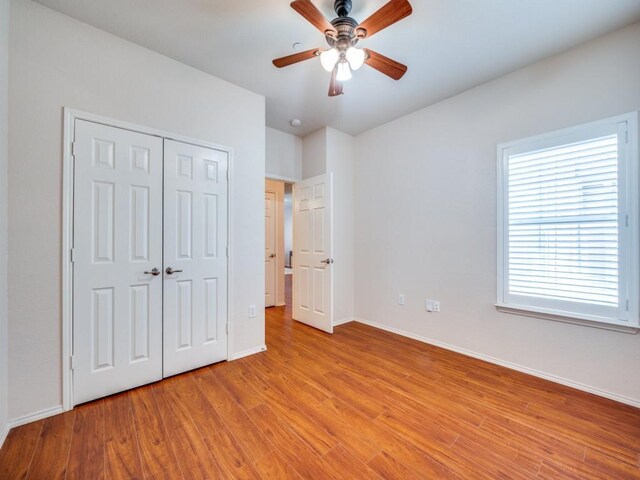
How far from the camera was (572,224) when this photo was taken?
2.24 m

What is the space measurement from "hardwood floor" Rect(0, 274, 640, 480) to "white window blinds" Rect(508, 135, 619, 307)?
0.84 m

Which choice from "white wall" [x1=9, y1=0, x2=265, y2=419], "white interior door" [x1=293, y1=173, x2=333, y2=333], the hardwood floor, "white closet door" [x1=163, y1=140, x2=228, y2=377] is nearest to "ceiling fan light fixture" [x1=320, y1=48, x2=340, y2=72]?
"white closet door" [x1=163, y1=140, x2=228, y2=377]

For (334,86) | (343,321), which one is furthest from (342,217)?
(334,86)

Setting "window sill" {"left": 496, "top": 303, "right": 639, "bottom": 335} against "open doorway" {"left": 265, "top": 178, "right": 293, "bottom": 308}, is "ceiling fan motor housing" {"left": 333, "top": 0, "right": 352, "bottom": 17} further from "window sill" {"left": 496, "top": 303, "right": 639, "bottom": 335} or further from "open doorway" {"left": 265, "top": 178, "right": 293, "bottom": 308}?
"open doorway" {"left": 265, "top": 178, "right": 293, "bottom": 308}

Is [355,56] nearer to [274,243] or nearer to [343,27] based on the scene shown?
[343,27]

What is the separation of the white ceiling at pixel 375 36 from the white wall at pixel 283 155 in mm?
1011

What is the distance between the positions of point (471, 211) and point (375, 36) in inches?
74.3

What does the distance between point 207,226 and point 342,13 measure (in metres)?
1.98

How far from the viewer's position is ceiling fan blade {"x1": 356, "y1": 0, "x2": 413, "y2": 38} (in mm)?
1470

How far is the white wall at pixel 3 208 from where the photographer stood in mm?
1650

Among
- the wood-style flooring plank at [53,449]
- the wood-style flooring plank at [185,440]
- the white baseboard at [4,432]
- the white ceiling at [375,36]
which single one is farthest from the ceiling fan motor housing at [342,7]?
the white baseboard at [4,432]

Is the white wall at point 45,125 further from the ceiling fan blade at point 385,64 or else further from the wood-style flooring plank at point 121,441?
the ceiling fan blade at point 385,64

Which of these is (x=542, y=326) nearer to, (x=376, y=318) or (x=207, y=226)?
(x=376, y=318)

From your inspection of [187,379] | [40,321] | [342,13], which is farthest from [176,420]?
[342,13]
